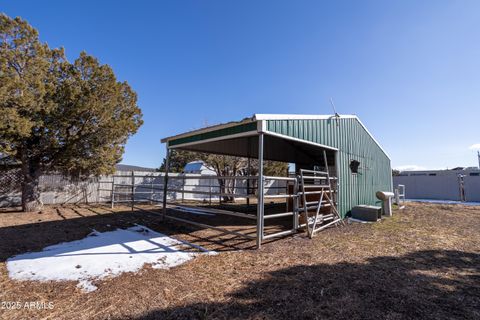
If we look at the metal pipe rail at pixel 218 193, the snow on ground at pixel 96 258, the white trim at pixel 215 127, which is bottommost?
the snow on ground at pixel 96 258

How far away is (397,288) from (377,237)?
3.34 metres

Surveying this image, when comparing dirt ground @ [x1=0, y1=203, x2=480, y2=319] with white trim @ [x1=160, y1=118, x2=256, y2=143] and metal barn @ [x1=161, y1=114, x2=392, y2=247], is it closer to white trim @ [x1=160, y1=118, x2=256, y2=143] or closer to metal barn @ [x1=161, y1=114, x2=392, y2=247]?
metal barn @ [x1=161, y1=114, x2=392, y2=247]

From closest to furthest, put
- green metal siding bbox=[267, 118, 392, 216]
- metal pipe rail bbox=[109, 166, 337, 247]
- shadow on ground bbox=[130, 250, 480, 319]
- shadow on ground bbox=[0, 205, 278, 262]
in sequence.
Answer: shadow on ground bbox=[130, 250, 480, 319]
shadow on ground bbox=[0, 205, 278, 262]
metal pipe rail bbox=[109, 166, 337, 247]
green metal siding bbox=[267, 118, 392, 216]

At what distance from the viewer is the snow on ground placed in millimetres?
3633

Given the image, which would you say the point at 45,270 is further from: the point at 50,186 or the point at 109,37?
the point at 50,186

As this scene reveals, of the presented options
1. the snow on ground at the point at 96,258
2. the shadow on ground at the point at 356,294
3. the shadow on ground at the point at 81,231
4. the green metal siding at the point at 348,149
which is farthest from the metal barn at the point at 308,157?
the shadow on ground at the point at 356,294

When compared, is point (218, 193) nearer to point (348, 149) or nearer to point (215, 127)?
point (215, 127)

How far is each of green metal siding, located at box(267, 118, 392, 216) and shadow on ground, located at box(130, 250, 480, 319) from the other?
319 centimetres

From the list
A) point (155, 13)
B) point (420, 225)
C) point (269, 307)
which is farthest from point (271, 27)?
point (269, 307)

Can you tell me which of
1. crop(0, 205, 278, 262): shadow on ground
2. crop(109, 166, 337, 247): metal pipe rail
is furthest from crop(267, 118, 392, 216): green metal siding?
crop(0, 205, 278, 262): shadow on ground

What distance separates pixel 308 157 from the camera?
40.4 feet

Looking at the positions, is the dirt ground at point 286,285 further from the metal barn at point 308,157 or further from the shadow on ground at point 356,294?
the metal barn at point 308,157

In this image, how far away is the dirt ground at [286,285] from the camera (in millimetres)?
2670

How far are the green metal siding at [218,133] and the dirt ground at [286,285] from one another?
2.57 m
